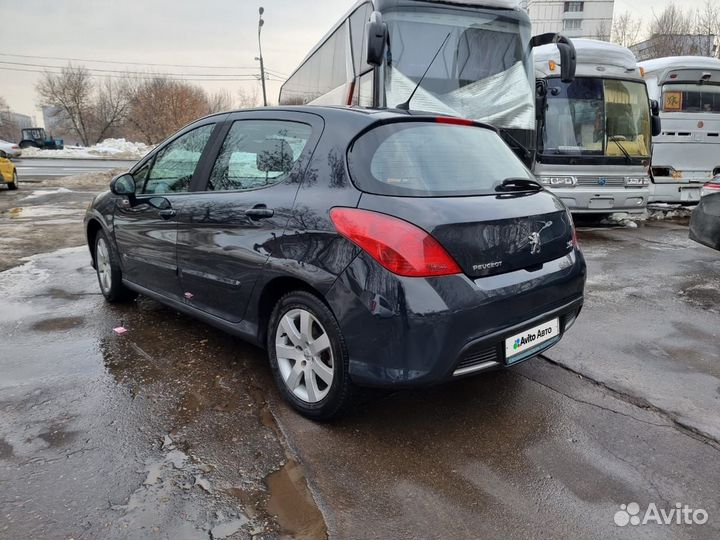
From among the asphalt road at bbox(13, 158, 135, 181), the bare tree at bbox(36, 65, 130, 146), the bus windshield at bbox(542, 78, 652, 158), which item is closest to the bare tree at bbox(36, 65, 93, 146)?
the bare tree at bbox(36, 65, 130, 146)

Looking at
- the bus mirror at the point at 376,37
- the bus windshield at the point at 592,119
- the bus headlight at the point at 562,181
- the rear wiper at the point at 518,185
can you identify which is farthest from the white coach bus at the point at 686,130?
the rear wiper at the point at 518,185

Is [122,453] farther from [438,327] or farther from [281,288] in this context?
[438,327]

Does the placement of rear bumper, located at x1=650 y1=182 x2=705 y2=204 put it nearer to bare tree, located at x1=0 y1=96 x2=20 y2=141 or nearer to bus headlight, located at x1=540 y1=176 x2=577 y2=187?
bus headlight, located at x1=540 y1=176 x2=577 y2=187

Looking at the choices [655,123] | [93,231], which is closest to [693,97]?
[655,123]

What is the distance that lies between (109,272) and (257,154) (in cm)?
246

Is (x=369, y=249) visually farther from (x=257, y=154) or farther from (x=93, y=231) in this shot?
(x=93, y=231)

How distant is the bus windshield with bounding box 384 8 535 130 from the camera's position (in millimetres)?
7273

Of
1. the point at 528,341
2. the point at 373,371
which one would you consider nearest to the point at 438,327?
the point at 373,371

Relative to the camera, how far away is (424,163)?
277 centimetres

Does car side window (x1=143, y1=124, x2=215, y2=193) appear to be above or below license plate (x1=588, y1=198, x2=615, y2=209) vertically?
above

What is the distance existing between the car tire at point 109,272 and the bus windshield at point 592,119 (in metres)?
7.53

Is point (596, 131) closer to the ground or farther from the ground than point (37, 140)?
closer to the ground

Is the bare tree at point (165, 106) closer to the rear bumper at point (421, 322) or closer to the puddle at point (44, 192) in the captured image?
the puddle at point (44, 192)

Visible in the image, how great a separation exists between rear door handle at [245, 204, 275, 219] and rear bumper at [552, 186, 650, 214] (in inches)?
292
